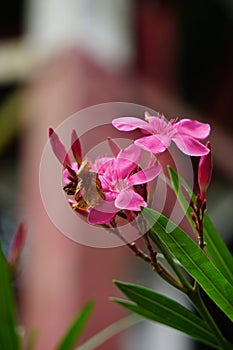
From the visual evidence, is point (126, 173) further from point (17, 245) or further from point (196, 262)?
point (17, 245)

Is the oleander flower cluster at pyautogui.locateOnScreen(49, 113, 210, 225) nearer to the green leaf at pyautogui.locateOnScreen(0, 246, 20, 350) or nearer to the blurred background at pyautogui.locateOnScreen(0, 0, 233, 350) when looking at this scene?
the green leaf at pyautogui.locateOnScreen(0, 246, 20, 350)

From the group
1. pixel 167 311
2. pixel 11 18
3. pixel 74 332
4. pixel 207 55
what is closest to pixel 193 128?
pixel 167 311

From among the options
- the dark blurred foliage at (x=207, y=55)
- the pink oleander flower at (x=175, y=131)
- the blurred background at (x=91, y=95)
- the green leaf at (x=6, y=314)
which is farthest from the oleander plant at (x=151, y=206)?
the dark blurred foliage at (x=207, y=55)

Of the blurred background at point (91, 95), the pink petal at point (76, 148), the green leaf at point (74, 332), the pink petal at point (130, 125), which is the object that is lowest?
the blurred background at point (91, 95)

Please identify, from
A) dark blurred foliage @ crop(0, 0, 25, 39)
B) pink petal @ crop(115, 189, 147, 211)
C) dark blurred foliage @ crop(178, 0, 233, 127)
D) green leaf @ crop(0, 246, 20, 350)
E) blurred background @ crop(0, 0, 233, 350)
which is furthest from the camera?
dark blurred foliage @ crop(0, 0, 25, 39)

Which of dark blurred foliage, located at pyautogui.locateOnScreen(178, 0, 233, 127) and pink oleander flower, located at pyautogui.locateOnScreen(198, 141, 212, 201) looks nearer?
pink oleander flower, located at pyautogui.locateOnScreen(198, 141, 212, 201)

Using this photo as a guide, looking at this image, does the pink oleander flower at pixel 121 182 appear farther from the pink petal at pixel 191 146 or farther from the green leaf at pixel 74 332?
the green leaf at pixel 74 332

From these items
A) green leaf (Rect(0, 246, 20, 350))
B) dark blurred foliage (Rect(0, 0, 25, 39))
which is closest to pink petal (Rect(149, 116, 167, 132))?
green leaf (Rect(0, 246, 20, 350))
